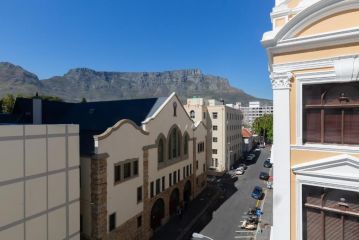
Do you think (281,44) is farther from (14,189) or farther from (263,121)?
(263,121)

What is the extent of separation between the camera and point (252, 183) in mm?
54781

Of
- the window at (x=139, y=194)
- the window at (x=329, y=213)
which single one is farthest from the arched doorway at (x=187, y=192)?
the window at (x=329, y=213)

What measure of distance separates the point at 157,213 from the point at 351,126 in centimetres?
2904

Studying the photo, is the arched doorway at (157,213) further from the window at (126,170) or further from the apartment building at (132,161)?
the window at (126,170)

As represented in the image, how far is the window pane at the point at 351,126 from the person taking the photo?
287 inches

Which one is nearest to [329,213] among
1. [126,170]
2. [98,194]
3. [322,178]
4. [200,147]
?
[322,178]

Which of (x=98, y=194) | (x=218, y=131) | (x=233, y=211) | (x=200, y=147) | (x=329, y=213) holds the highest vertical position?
(x=218, y=131)

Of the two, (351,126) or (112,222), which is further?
(112,222)

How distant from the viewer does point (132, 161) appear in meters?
27.2

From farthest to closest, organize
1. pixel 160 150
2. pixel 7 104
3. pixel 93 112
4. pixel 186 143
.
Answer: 1. pixel 7 104
2. pixel 186 143
3. pixel 93 112
4. pixel 160 150

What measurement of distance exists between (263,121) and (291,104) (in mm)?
107922

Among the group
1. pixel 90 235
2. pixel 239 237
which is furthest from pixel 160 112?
pixel 239 237

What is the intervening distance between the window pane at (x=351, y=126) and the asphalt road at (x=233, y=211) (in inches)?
1078

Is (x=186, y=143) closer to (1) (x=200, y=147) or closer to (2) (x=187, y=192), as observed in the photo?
(1) (x=200, y=147)
